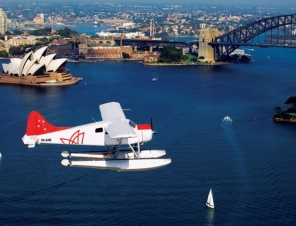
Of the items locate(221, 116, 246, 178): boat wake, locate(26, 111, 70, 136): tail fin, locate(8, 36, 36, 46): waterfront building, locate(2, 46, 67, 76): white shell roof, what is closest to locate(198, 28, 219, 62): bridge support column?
locate(8, 36, 36, 46): waterfront building

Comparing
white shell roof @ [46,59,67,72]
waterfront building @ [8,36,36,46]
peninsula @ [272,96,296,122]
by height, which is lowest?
peninsula @ [272,96,296,122]

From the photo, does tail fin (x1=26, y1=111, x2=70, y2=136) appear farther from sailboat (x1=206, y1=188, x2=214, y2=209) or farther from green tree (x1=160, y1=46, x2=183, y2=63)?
green tree (x1=160, y1=46, x2=183, y2=63)

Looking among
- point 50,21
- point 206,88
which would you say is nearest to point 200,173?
point 206,88

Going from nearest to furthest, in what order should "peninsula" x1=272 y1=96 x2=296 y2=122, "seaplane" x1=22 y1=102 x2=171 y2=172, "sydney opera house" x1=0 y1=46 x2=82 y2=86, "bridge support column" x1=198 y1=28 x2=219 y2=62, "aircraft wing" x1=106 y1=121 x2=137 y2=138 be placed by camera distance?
"aircraft wing" x1=106 y1=121 x2=137 y2=138, "seaplane" x1=22 y1=102 x2=171 y2=172, "peninsula" x1=272 y1=96 x2=296 y2=122, "sydney opera house" x1=0 y1=46 x2=82 y2=86, "bridge support column" x1=198 y1=28 x2=219 y2=62

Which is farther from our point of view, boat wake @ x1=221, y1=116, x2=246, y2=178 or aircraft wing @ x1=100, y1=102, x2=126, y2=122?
boat wake @ x1=221, y1=116, x2=246, y2=178

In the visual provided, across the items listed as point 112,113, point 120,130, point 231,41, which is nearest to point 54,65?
point 231,41

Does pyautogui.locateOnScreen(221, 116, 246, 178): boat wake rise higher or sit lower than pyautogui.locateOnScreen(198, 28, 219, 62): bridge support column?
lower

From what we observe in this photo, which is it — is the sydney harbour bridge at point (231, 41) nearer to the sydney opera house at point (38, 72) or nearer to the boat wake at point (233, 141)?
the sydney opera house at point (38, 72)

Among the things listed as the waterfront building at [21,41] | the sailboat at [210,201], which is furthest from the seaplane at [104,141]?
the waterfront building at [21,41]
